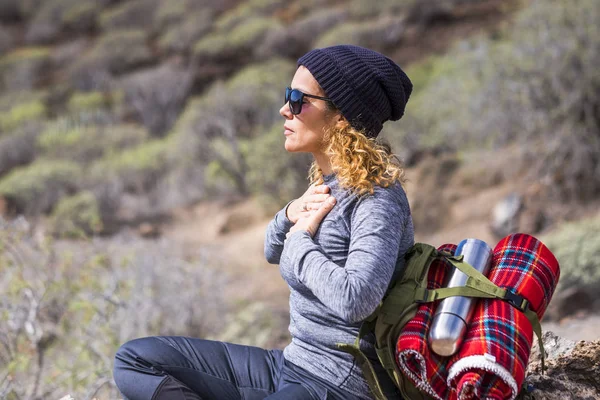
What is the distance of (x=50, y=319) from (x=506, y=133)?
603cm

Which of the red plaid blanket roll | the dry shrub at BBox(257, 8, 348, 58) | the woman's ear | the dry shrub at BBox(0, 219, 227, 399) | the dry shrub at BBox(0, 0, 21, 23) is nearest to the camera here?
the red plaid blanket roll

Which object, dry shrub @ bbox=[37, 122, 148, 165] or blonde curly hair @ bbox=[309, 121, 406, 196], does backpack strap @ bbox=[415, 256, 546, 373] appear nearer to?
blonde curly hair @ bbox=[309, 121, 406, 196]

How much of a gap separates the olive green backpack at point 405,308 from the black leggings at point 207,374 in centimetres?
14

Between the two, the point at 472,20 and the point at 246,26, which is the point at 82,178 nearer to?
the point at 246,26

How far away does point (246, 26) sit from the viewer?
2381cm

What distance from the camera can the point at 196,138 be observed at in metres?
13.8

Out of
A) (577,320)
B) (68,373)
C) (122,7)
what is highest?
(122,7)

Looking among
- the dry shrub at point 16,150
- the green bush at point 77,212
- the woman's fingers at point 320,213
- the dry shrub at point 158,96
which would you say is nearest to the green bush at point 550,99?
the woman's fingers at point 320,213

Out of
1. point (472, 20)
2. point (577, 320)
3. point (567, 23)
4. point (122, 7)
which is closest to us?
point (577, 320)

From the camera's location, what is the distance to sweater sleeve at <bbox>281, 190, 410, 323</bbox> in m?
1.57

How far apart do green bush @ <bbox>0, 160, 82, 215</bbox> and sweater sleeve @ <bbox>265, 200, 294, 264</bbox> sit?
1308 centimetres

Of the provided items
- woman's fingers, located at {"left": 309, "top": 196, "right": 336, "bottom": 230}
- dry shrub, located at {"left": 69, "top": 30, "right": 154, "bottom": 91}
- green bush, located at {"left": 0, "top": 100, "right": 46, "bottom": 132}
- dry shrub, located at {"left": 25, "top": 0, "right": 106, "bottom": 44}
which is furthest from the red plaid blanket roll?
dry shrub, located at {"left": 25, "top": 0, "right": 106, "bottom": 44}

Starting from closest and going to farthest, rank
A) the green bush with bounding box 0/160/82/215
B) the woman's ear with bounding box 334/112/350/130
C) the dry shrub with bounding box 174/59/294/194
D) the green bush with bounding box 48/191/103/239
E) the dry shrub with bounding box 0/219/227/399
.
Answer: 1. the woman's ear with bounding box 334/112/350/130
2. the dry shrub with bounding box 0/219/227/399
3. the green bush with bounding box 48/191/103/239
4. the dry shrub with bounding box 174/59/294/194
5. the green bush with bounding box 0/160/82/215

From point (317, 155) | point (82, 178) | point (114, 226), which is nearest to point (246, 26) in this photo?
point (82, 178)
